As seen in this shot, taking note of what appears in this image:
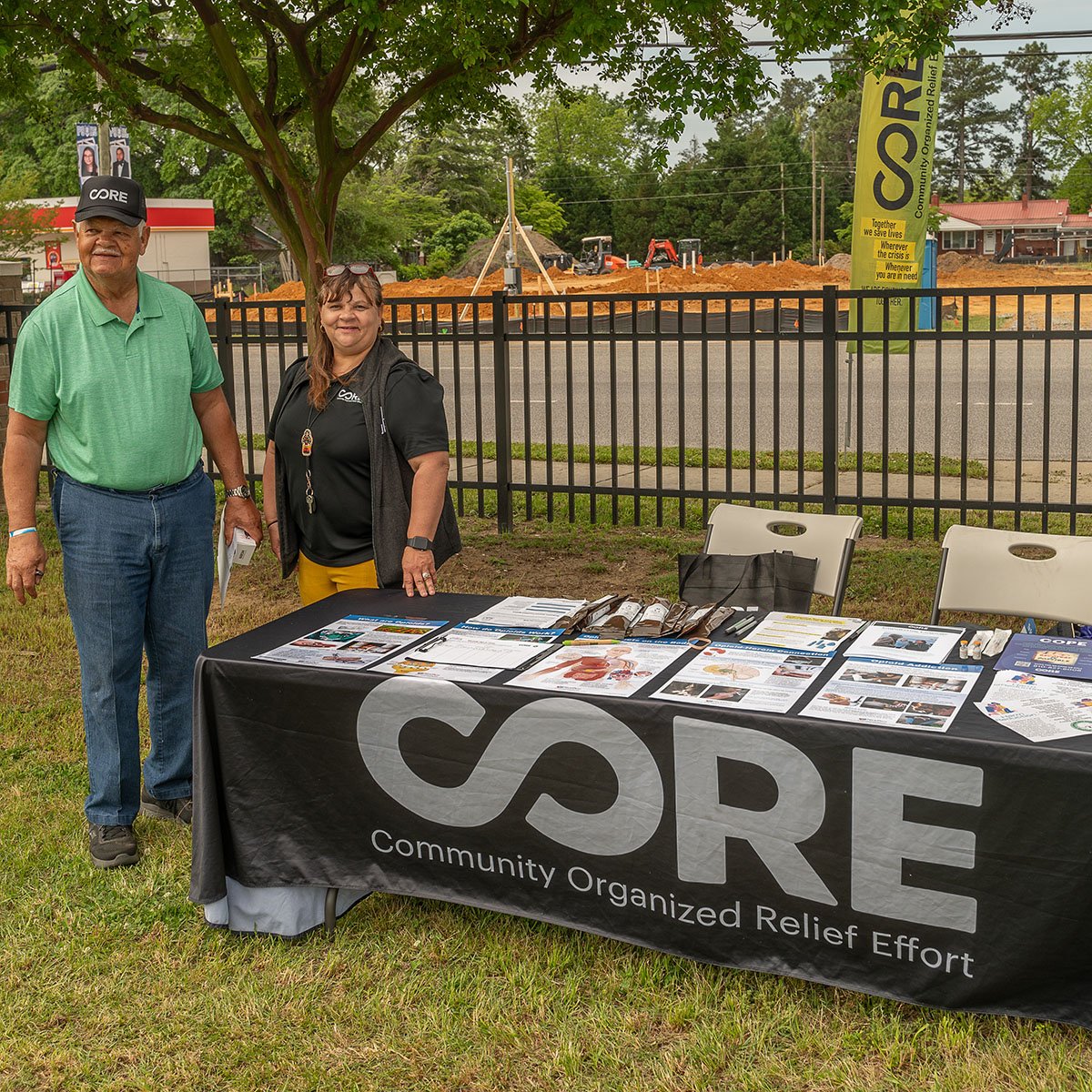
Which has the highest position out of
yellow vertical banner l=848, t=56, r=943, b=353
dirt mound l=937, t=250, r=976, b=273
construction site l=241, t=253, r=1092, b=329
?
dirt mound l=937, t=250, r=976, b=273

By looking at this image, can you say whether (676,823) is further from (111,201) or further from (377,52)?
(377,52)

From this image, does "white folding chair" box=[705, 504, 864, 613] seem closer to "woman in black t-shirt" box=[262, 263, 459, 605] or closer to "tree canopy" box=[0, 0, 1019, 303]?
"woman in black t-shirt" box=[262, 263, 459, 605]

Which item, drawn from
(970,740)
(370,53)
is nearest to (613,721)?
(970,740)

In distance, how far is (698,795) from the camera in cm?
319

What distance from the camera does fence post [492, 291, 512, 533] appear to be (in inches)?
350

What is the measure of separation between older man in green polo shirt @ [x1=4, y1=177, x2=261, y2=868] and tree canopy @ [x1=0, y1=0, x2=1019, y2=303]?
2.25 metres

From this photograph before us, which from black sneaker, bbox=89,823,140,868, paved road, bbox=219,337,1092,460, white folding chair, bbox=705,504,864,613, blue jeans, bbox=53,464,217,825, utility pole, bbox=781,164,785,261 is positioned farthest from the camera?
utility pole, bbox=781,164,785,261

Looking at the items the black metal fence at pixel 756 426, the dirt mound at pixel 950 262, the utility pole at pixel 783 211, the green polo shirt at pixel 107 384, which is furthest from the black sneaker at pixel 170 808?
the utility pole at pixel 783 211

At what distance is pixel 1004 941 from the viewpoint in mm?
2949

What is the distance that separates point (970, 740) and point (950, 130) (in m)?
110

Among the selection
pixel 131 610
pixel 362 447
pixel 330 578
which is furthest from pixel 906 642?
pixel 131 610

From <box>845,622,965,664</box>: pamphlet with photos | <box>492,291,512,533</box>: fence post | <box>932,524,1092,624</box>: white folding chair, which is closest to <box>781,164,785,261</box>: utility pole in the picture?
<box>492,291,512,533</box>: fence post

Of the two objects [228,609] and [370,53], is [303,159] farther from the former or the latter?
[228,609]

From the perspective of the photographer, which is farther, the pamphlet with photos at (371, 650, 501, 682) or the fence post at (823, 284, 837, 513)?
the fence post at (823, 284, 837, 513)
